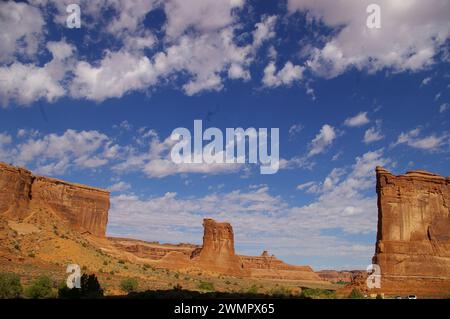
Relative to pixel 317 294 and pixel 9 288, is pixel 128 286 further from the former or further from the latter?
pixel 317 294

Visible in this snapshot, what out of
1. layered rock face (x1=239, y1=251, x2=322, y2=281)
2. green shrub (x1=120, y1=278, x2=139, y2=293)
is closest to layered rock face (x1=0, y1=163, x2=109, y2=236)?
green shrub (x1=120, y1=278, x2=139, y2=293)

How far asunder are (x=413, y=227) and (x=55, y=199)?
2391 inches

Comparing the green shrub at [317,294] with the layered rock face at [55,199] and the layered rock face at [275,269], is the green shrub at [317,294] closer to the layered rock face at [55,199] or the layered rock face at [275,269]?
the layered rock face at [55,199]

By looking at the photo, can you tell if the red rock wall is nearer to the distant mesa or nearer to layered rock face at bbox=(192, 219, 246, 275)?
the distant mesa

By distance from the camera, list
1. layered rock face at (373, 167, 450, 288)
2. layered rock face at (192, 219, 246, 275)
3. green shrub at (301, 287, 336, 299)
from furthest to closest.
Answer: layered rock face at (192, 219, 246, 275), layered rock face at (373, 167, 450, 288), green shrub at (301, 287, 336, 299)

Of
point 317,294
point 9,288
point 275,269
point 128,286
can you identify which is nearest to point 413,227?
point 317,294

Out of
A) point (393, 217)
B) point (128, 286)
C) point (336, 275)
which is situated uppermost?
point (393, 217)

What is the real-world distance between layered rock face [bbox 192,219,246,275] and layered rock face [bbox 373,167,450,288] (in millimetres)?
48317

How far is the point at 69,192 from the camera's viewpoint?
81.0 meters

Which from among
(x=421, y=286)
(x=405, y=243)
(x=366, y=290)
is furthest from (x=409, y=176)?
(x=366, y=290)

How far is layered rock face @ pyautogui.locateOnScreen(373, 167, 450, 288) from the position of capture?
163ft

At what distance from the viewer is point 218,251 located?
9750cm
